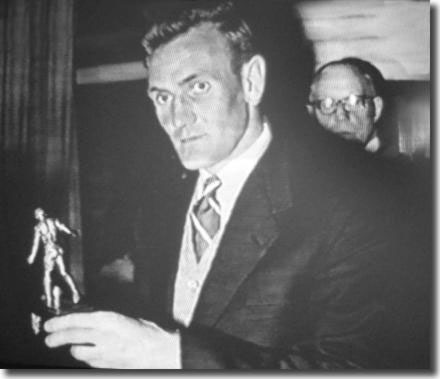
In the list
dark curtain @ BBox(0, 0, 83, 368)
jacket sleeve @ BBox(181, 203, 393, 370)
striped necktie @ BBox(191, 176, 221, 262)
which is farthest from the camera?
dark curtain @ BBox(0, 0, 83, 368)

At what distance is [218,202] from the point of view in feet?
8.96

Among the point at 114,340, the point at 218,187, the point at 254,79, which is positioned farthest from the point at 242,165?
the point at 114,340

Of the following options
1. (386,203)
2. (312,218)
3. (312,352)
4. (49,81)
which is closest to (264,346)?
(312,352)

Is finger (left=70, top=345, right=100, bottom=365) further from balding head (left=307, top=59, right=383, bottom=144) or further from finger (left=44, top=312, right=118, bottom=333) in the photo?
balding head (left=307, top=59, right=383, bottom=144)

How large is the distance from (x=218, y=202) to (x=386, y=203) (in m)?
0.65

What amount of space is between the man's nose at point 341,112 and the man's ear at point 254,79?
0.99ft

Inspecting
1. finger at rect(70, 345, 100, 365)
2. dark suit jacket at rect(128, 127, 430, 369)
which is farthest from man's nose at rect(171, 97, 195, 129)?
finger at rect(70, 345, 100, 365)

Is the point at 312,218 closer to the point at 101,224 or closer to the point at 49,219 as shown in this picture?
the point at 101,224

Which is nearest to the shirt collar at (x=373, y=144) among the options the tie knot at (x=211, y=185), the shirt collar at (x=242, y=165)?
the shirt collar at (x=242, y=165)

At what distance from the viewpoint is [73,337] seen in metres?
2.78

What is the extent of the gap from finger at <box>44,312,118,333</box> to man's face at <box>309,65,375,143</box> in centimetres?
115

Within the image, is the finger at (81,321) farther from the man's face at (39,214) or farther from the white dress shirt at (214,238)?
the man's face at (39,214)

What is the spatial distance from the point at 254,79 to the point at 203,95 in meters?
0.21

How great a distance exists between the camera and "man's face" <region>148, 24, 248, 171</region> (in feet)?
8.93
